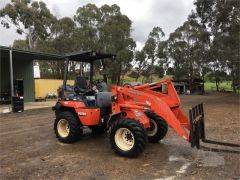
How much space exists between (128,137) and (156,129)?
1.61 m

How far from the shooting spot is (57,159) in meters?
7.35

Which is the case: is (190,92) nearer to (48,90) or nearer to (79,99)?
(48,90)

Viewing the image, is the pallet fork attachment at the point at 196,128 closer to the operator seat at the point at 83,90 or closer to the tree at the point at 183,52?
the operator seat at the point at 83,90

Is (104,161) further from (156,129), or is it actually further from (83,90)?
(83,90)

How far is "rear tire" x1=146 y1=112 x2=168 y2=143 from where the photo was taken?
344 inches

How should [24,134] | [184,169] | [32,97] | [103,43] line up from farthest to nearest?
1. [103,43]
2. [32,97]
3. [24,134]
4. [184,169]

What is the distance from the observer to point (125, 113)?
782 cm

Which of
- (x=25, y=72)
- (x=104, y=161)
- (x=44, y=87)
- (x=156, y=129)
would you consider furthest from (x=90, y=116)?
(x=44, y=87)

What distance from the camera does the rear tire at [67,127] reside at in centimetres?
874

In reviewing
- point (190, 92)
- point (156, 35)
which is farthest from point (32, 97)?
point (190, 92)

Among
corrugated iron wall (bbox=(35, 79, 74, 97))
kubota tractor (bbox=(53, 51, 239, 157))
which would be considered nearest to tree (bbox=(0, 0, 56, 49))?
corrugated iron wall (bbox=(35, 79, 74, 97))

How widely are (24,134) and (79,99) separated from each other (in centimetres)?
315

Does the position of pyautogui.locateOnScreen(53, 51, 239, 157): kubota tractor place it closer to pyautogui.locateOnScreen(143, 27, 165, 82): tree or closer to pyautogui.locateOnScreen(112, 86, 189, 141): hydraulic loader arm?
pyautogui.locateOnScreen(112, 86, 189, 141): hydraulic loader arm

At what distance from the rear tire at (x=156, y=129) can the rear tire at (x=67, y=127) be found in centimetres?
192
